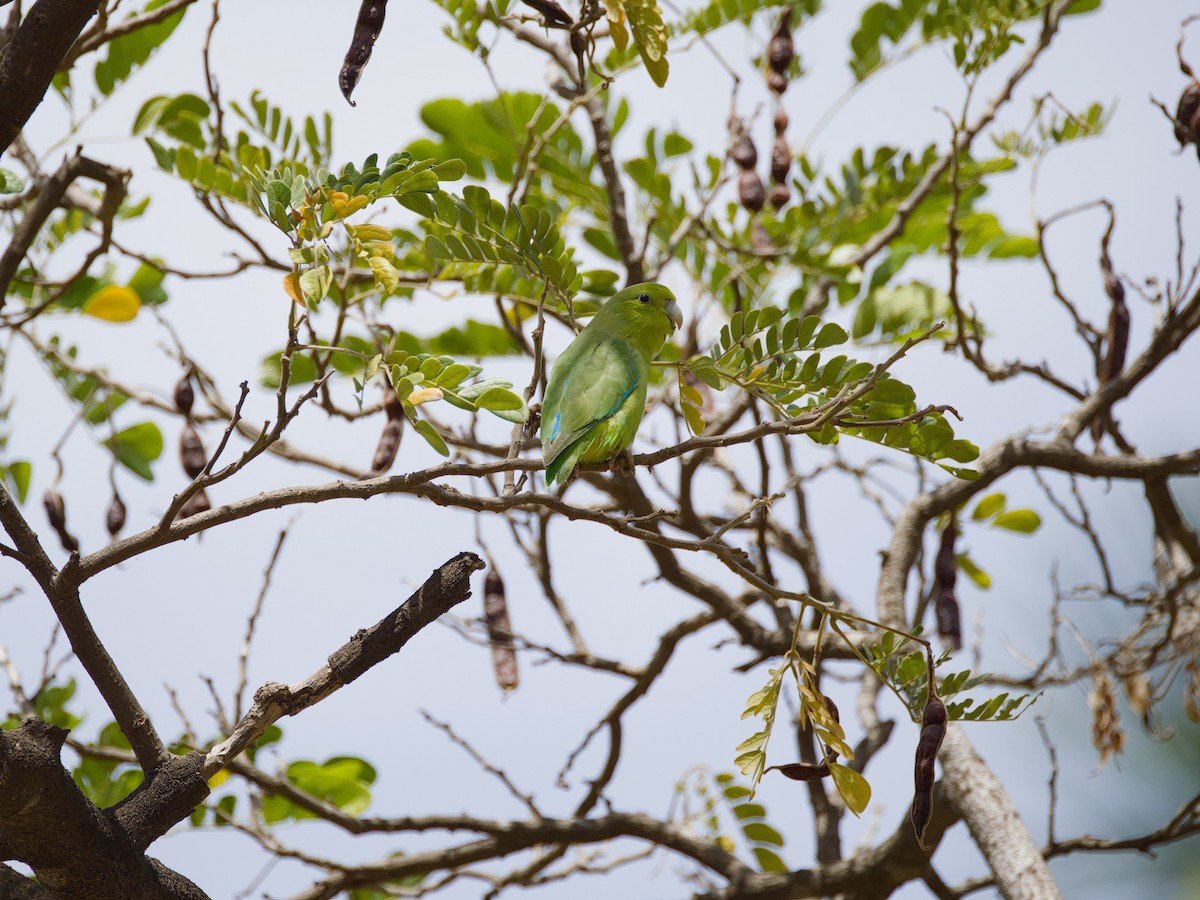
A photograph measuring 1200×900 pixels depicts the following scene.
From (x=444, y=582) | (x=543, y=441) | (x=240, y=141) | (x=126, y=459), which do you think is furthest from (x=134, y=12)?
(x=444, y=582)

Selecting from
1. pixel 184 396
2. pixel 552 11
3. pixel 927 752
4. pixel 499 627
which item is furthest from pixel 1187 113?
pixel 184 396

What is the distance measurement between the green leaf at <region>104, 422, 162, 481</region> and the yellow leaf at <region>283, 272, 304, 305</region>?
2676 mm

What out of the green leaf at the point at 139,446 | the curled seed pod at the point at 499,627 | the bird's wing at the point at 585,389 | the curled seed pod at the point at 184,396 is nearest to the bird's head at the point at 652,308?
the bird's wing at the point at 585,389

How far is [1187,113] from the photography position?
3.17m

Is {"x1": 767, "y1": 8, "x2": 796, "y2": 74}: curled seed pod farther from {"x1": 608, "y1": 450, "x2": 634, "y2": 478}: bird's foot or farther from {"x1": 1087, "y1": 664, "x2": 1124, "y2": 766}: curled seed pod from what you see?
{"x1": 1087, "y1": 664, "x2": 1124, "y2": 766}: curled seed pod

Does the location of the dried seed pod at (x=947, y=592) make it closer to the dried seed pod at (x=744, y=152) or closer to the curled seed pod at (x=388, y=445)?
the dried seed pod at (x=744, y=152)

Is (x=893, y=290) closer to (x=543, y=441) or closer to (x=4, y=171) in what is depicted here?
(x=543, y=441)

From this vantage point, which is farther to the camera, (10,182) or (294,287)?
(10,182)

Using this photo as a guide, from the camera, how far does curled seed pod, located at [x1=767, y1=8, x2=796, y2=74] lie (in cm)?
378

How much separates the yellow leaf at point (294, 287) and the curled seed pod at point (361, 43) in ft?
1.21

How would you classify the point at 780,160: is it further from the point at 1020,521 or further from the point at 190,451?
the point at 190,451

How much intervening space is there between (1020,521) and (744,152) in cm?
182

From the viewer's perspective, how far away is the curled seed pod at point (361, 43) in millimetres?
2049

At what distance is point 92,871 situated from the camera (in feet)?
6.35
